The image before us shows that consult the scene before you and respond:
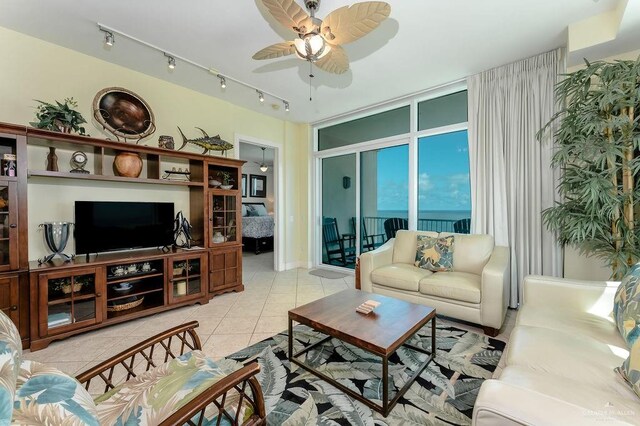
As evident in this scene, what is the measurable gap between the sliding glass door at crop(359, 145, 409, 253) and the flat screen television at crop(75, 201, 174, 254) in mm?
2993

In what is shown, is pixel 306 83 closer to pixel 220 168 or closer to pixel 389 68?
pixel 389 68

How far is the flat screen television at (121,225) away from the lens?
272cm

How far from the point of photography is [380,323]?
6.07 ft

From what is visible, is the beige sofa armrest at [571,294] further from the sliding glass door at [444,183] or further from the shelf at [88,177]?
the shelf at [88,177]

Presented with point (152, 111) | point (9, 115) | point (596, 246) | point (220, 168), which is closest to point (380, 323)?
point (596, 246)

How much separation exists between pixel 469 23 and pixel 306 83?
1888 millimetres

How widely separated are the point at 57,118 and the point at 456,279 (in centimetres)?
404

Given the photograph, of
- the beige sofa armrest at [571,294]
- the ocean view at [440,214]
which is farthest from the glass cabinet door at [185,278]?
the beige sofa armrest at [571,294]

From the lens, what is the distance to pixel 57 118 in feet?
8.29

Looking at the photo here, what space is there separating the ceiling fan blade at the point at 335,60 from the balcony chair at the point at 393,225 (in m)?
2.61

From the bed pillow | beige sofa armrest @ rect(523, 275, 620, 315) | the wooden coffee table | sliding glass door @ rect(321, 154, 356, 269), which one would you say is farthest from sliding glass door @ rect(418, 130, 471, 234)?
the bed pillow

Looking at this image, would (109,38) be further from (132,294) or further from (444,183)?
(444,183)

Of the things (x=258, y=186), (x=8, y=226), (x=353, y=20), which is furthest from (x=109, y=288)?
(x=258, y=186)

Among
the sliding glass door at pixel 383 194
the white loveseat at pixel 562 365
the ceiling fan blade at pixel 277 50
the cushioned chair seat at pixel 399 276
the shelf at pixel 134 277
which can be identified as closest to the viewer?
the white loveseat at pixel 562 365
